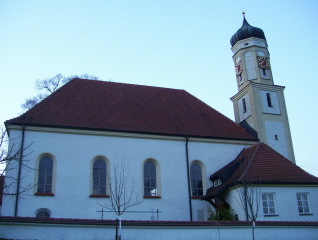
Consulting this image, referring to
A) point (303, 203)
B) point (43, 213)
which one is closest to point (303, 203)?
point (303, 203)

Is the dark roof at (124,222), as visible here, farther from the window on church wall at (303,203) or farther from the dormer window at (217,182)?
the dormer window at (217,182)

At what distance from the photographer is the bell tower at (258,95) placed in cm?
2478

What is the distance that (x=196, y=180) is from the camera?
21.6 metres

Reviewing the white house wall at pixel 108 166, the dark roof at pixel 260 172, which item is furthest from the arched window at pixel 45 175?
the dark roof at pixel 260 172

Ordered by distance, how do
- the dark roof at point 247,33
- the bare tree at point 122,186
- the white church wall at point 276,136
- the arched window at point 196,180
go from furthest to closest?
the dark roof at point 247,33 → the white church wall at point 276,136 → the arched window at point 196,180 → the bare tree at point 122,186

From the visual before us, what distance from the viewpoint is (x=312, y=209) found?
1867 cm

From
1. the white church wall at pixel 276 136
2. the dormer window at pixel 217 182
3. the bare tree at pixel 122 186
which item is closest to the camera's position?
the bare tree at pixel 122 186

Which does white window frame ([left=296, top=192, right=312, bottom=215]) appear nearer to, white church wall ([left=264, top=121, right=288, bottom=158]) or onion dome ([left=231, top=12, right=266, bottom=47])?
white church wall ([left=264, top=121, right=288, bottom=158])

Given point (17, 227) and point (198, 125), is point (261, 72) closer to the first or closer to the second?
point (198, 125)

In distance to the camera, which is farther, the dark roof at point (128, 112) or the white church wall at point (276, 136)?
the white church wall at point (276, 136)

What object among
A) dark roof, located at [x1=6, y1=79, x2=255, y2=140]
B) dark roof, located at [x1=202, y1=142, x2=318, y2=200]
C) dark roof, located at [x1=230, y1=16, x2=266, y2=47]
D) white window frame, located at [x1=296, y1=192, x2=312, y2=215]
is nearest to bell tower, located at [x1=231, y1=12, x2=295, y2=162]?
dark roof, located at [x1=230, y1=16, x2=266, y2=47]

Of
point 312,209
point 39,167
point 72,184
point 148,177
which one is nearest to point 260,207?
point 312,209

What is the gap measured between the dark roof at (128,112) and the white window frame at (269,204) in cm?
546

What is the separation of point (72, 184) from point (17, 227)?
21.4 ft
